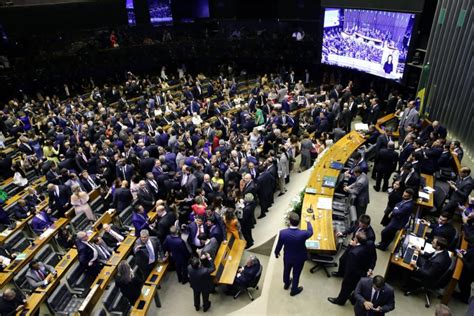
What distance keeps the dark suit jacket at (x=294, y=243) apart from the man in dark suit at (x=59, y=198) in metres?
5.87

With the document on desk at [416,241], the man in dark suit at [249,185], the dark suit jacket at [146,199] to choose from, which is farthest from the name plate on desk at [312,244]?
the dark suit jacket at [146,199]

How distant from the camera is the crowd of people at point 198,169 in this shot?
673 centimetres

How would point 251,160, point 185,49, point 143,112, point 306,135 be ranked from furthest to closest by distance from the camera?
point 185,49 < point 143,112 < point 306,135 < point 251,160

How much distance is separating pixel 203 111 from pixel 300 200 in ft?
25.4

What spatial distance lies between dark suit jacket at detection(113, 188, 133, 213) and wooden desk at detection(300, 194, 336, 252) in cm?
419

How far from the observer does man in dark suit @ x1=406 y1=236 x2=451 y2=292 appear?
5.58 m

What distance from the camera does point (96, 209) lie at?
9188 millimetres

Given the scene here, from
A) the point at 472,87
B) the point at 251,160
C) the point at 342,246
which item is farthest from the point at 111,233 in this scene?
the point at 472,87

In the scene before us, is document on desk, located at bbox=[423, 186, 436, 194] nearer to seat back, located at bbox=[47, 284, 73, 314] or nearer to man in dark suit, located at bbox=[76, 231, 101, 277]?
man in dark suit, located at bbox=[76, 231, 101, 277]

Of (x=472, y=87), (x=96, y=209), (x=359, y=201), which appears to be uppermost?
(x=472, y=87)

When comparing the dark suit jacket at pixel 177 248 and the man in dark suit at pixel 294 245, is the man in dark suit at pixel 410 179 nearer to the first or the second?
the man in dark suit at pixel 294 245

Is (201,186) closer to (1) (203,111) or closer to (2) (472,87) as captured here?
(1) (203,111)

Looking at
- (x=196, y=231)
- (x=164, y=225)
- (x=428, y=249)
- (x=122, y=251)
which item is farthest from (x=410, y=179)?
(x=122, y=251)

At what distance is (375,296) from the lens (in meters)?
4.69
